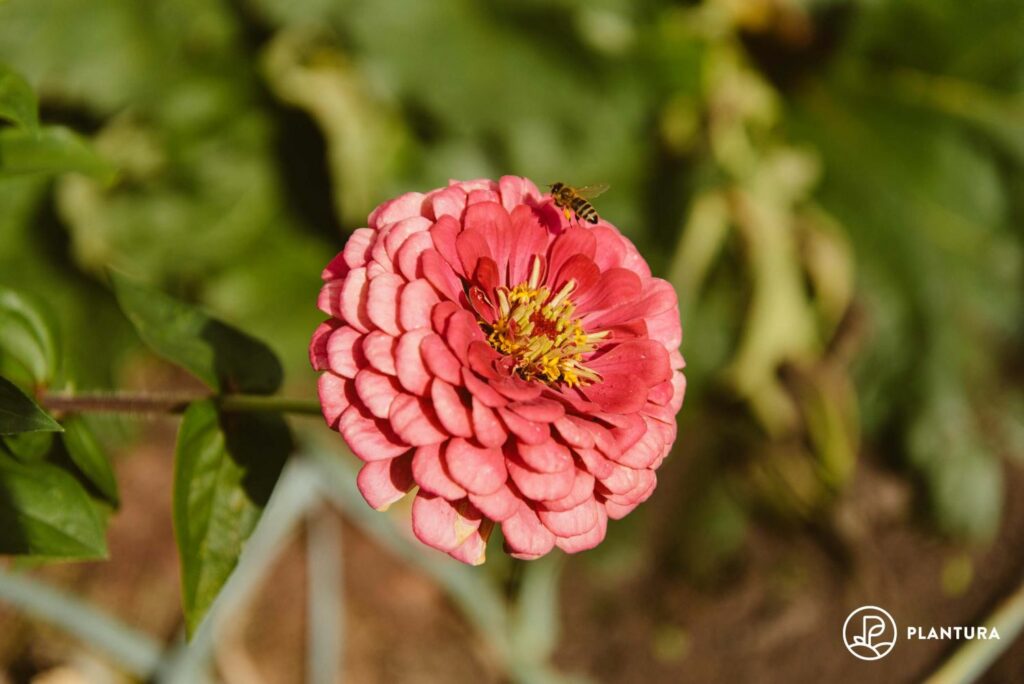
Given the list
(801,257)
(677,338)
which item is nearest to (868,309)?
(801,257)

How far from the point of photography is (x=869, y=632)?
151 cm

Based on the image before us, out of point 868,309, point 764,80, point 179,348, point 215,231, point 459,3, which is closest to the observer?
point 179,348

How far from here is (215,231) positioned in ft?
4.82

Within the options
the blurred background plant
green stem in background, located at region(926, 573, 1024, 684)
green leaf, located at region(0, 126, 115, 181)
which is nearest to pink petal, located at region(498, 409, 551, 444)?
green leaf, located at region(0, 126, 115, 181)

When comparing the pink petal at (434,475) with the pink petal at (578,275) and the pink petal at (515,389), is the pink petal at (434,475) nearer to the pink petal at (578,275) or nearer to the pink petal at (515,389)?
the pink petal at (515,389)

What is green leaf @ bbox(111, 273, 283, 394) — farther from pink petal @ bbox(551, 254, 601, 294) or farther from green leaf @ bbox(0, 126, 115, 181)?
pink petal @ bbox(551, 254, 601, 294)

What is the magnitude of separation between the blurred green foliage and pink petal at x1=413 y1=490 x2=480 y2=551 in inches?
36.4

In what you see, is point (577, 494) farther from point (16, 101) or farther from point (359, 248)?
point (16, 101)

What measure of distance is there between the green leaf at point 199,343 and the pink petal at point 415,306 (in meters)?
0.21

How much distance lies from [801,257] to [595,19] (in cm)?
67

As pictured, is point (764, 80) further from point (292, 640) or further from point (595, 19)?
point (292, 640)

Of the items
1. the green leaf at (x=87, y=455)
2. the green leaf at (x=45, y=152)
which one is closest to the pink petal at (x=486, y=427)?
the green leaf at (x=87, y=455)

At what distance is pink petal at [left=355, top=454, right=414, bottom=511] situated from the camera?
0.52 m

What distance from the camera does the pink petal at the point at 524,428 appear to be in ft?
1.69
